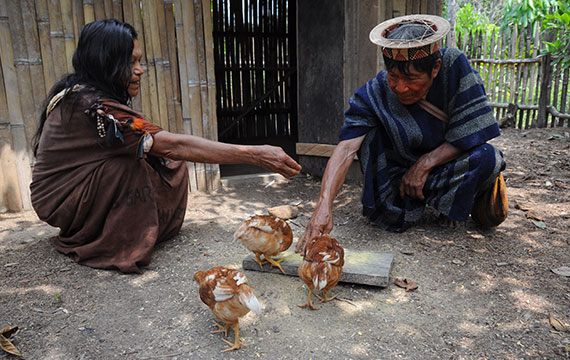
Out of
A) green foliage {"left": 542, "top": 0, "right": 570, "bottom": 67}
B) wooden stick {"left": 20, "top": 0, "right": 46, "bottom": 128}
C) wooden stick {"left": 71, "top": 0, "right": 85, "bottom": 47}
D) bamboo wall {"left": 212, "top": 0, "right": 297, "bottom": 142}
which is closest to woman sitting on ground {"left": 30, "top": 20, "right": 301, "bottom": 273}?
wooden stick {"left": 20, "top": 0, "right": 46, "bottom": 128}

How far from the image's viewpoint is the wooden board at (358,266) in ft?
8.96

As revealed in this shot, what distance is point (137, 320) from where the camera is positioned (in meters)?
2.48

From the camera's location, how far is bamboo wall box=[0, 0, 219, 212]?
168 inches

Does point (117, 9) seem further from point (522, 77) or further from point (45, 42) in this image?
point (522, 77)

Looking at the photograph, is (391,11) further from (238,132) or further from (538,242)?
(238,132)

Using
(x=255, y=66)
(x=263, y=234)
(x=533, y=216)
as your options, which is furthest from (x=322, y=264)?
(x=255, y=66)

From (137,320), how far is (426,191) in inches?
95.6

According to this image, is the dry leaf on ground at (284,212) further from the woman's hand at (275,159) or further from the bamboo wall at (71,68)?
the woman's hand at (275,159)

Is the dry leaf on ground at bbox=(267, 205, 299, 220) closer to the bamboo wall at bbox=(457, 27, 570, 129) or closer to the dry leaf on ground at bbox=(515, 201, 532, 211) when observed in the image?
the dry leaf on ground at bbox=(515, 201, 532, 211)

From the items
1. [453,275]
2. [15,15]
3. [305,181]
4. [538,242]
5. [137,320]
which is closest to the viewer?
[137,320]

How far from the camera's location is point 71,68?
177 inches

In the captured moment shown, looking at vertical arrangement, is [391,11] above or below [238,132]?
above

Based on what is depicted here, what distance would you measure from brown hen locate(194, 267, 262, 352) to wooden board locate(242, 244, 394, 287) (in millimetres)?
788

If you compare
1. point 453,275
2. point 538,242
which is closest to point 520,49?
point 538,242
